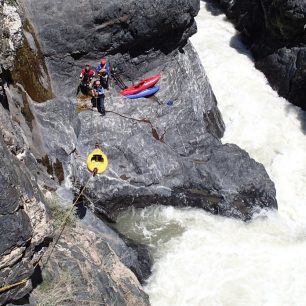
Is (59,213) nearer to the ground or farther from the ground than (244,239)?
farther from the ground

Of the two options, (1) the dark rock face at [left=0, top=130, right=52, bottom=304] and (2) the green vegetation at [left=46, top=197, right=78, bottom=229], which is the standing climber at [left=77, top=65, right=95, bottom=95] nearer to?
(2) the green vegetation at [left=46, top=197, right=78, bottom=229]

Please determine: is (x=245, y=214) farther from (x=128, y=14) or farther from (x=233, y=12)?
(x=233, y=12)

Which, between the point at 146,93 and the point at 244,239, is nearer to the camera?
the point at 244,239

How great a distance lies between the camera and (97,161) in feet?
36.3

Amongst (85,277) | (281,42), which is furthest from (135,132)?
(281,42)

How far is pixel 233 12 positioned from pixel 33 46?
9.97m

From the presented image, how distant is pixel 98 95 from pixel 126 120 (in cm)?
99

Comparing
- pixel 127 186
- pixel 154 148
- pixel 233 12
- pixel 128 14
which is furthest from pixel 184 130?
pixel 233 12

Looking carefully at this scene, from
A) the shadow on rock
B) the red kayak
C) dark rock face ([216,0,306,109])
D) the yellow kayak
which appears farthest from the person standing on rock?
the shadow on rock

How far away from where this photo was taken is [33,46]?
11.5 metres

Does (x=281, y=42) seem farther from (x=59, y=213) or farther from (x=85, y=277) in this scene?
(x=85, y=277)

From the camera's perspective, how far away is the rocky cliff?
10617 mm

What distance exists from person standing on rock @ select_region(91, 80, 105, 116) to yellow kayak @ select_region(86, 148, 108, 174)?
1.59 m

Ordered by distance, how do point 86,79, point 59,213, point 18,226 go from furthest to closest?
point 86,79, point 59,213, point 18,226
